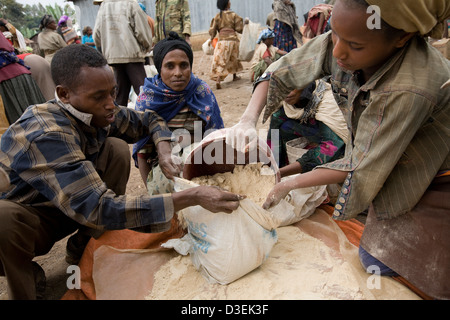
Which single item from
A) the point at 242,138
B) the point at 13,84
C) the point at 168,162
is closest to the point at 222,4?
the point at 13,84

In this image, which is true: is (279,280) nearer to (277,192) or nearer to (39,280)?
(277,192)

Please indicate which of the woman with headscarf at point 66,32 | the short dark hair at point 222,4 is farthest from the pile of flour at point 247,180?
the woman with headscarf at point 66,32

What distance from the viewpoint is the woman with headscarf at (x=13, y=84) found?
280 cm

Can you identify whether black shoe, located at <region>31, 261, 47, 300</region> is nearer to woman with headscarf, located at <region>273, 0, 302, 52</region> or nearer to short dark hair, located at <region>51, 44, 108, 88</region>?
short dark hair, located at <region>51, 44, 108, 88</region>

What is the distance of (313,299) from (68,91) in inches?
62.6

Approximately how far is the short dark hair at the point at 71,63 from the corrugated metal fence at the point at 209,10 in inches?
427

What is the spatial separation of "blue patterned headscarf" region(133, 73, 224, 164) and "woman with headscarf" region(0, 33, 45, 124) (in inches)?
51.0

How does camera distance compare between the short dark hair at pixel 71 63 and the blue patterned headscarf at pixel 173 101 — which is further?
the blue patterned headscarf at pixel 173 101

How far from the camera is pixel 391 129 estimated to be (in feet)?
3.99

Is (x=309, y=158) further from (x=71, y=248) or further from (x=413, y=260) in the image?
(x=71, y=248)

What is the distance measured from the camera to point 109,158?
214 cm

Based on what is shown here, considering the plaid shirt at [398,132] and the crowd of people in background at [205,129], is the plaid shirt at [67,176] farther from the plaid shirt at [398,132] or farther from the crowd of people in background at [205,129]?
the plaid shirt at [398,132]

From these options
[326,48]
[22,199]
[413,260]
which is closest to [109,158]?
[22,199]

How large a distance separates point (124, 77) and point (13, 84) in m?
1.74
